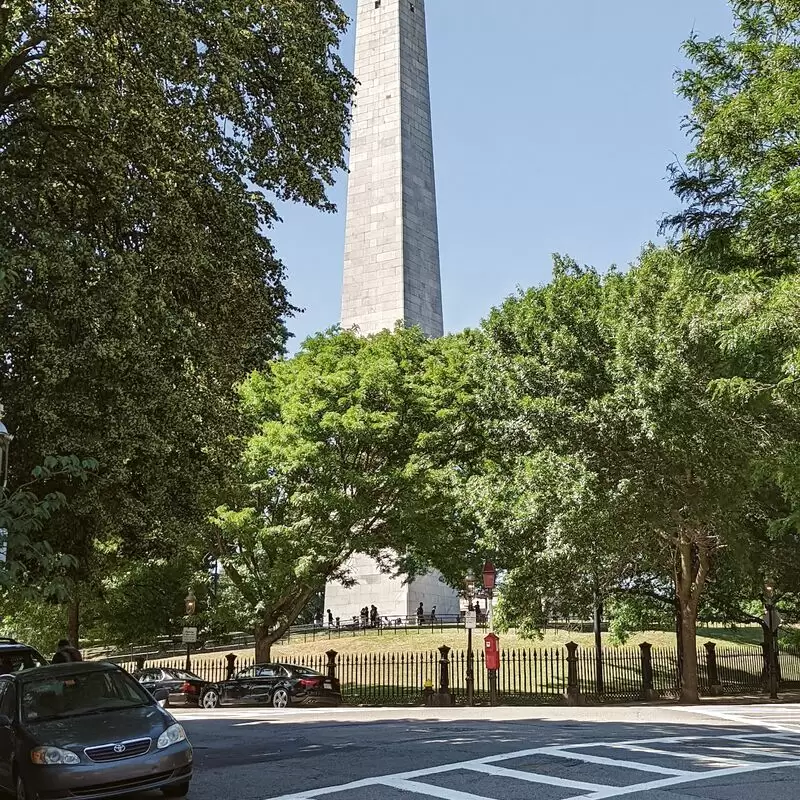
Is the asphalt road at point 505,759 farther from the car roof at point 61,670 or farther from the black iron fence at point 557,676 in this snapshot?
the black iron fence at point 557,676

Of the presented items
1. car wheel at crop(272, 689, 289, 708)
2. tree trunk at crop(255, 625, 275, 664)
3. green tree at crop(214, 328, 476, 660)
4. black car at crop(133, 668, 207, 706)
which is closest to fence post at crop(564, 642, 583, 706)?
green tree at crop(214, 328, 476, 660)

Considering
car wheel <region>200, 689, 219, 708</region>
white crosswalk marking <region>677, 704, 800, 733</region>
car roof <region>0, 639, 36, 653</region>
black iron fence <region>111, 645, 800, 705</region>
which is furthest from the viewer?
black iron fence <region>111, 645, 800, 705</region>

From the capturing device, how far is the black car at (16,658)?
14.6 metres

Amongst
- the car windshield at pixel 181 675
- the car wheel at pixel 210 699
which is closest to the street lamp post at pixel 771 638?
the car wheel at pixel 210 699

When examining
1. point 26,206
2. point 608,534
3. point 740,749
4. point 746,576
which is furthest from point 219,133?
point 746,576

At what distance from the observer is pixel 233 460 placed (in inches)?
688

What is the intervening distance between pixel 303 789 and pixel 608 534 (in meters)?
15.6

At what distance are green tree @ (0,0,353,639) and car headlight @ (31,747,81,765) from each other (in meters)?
4.37

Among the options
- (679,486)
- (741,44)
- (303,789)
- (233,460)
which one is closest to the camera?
(303,789)

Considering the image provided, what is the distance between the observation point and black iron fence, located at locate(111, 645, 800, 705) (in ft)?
95.8

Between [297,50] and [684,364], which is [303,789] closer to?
[297,50]

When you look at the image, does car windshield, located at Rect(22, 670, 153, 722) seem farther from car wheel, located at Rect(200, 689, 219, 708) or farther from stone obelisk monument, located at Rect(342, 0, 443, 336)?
stone obelisk monument, located at Rect(342, 0, 443, 336)

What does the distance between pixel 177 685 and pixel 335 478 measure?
320 inches

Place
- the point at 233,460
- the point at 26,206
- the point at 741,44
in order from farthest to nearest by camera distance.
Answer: the point at 741,44 → the point at 233,460 → the point at 26,206
